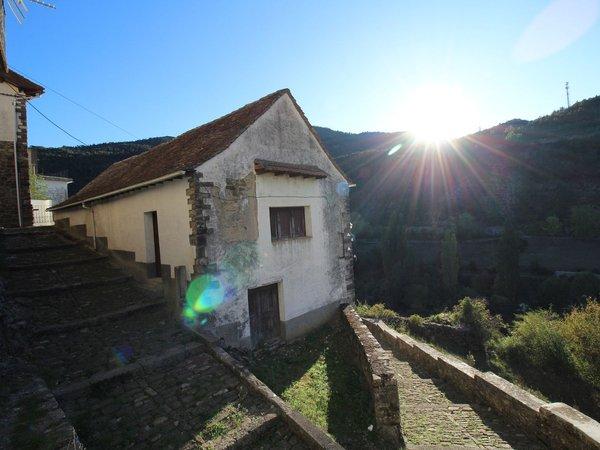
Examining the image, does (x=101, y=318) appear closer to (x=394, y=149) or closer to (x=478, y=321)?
(x=478, y=321)

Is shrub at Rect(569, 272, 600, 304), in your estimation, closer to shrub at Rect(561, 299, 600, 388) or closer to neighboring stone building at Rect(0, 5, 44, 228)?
shrub at Rect(561, 299, 600, 388)

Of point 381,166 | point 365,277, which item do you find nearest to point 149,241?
point 365,277

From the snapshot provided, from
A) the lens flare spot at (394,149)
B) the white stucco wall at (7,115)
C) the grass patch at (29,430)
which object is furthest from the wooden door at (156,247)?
the lens flare spot at (394,149)

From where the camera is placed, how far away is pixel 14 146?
13.5m

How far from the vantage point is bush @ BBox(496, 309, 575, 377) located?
1184 cm

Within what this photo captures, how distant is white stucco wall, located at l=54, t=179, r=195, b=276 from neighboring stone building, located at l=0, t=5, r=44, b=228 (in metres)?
3.57

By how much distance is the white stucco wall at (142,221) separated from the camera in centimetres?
827

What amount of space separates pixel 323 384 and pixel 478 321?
43.0ft

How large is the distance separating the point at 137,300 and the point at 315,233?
17.4 ft

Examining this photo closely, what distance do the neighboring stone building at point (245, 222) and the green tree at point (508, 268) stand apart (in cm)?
2257

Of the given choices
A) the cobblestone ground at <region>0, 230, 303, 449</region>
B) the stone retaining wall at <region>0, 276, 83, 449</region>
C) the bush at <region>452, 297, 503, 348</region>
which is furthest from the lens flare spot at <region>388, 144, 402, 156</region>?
the stone retaining wall at <region>0, 276, 83, 449</region>

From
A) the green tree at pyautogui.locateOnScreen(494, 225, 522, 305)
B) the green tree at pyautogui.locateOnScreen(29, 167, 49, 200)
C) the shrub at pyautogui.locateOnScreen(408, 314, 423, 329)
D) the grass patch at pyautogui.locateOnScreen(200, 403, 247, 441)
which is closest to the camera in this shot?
the grass patch at pyautogui.locateOnScreen(200, 403, 247, 441)

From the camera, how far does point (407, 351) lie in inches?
431

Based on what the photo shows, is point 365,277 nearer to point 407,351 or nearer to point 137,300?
point 407,351
